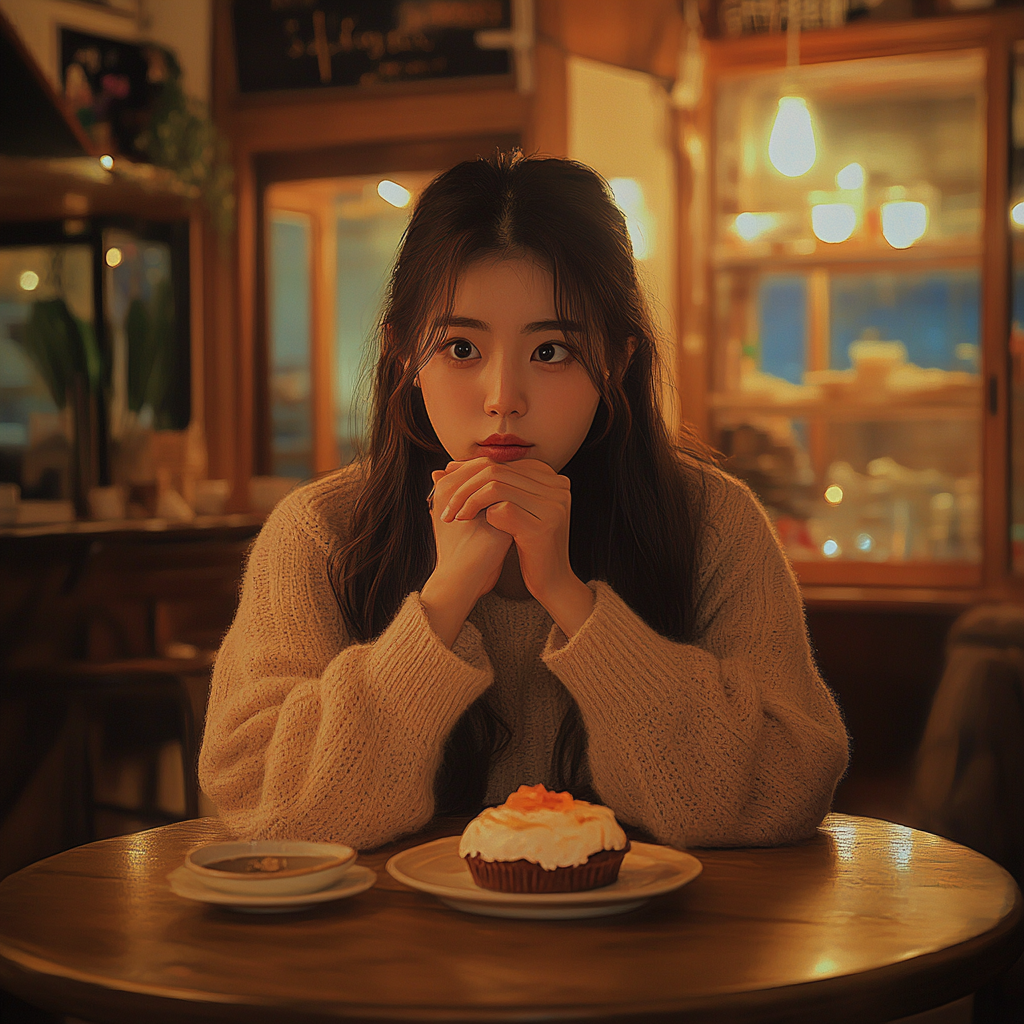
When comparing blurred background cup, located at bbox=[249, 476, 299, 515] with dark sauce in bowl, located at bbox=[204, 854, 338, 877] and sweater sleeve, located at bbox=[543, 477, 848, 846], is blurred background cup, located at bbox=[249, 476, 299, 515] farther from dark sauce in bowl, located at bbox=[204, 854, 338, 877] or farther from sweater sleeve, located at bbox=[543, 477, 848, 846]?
dark sauce in bowl, located at bbox=[204, 854, 338, 877]

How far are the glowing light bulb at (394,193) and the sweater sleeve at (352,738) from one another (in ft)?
11.5

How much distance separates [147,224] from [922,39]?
2555 mm

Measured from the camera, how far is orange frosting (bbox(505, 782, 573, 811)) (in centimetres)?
105

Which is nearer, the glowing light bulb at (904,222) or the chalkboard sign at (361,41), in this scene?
the glowing light bulb at (904,222)

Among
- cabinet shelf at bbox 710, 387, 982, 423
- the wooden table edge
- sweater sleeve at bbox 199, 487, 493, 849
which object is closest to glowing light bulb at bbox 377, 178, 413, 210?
cabinet shelf at bbox 710, 387, 982, 423

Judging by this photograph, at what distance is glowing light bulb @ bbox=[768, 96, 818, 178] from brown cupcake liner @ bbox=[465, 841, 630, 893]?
318cm

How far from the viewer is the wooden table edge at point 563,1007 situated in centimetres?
79

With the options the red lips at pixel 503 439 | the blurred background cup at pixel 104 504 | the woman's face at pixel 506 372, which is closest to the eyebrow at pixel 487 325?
the woman's face at pixel 506 372

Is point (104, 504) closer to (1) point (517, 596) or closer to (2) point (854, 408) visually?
(1) point (517, 596)

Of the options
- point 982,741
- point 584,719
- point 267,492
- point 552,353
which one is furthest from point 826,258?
point 584,719

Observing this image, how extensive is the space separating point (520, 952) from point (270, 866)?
0.75ft

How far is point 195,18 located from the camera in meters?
4.68

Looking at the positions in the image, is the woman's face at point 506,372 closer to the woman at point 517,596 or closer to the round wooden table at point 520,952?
the woman at point 517,596

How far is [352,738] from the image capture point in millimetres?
1230
